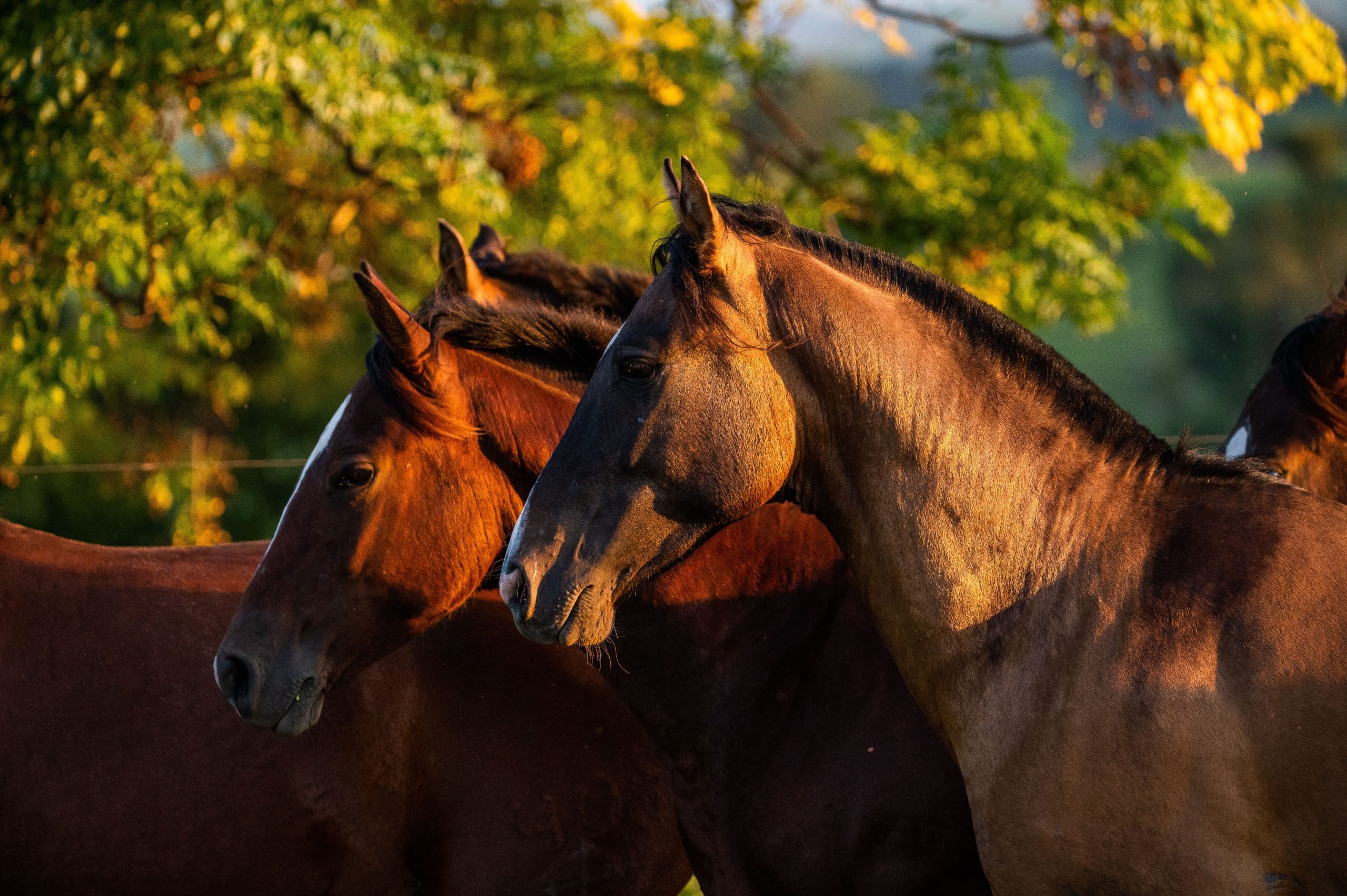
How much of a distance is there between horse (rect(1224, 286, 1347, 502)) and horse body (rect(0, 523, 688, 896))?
2.02 m

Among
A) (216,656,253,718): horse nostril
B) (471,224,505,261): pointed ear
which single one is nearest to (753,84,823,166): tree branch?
(471,224,505,261): pointed ear

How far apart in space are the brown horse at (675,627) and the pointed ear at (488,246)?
63.4 inches

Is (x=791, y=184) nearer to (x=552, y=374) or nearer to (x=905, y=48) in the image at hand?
(x=905, y=48)

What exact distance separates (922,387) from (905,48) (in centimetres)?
770

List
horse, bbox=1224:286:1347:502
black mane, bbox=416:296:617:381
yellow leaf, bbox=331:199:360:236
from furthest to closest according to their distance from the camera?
1. yellow leaf, bbox=331:199:360:236
2. horse, bbox=1224:286:1347:502
3. black mane, bbox=416:296:617:381

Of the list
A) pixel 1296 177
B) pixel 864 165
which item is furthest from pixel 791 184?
pixel 1296 177

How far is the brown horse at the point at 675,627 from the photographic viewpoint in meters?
2.79

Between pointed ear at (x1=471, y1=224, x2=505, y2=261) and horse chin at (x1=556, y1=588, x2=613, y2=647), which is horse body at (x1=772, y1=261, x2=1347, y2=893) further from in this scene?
pointed ear at (x1=471, y1=224, x2=505, y2=261)

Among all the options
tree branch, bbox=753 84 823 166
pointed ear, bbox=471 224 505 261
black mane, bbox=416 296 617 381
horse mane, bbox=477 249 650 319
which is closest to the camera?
black mane, bbox=416 296 617 381

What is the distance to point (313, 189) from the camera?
8.83 metres

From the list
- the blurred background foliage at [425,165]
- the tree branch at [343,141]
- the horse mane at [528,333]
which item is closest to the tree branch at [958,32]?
the blurred background foliage at [425,165]

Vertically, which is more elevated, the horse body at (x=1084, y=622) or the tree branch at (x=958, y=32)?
the horse body at (x=1084, y=622)

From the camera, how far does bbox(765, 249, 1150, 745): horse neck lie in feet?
7.68

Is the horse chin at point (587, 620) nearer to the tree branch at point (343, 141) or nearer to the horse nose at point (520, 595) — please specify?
the horse nose at point (520, 595)
